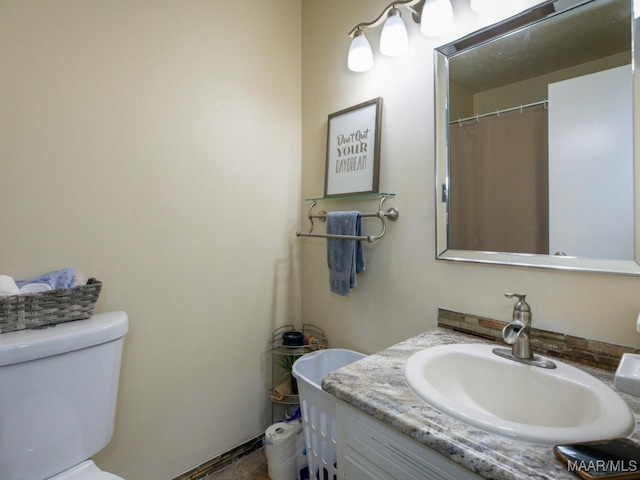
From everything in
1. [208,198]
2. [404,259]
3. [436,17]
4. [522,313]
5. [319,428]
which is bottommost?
[319,428]

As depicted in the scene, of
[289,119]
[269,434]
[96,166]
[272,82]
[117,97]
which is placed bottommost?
[269,434]

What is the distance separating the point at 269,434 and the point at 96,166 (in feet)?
4.28

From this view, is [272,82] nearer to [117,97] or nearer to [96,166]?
[117,97]

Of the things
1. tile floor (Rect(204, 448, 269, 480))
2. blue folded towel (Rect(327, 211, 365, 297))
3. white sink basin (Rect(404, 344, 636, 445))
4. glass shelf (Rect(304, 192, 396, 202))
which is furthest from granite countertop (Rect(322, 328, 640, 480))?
tile floor (Rect(204, 448, 269, 480))

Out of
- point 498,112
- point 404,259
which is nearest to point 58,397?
point 404,259

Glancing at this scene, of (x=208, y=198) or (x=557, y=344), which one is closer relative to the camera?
(x=557, y=344)

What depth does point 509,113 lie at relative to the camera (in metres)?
1.03

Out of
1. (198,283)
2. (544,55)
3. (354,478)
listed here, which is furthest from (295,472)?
(544,55)

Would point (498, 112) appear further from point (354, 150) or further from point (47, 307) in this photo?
point (47, 307)

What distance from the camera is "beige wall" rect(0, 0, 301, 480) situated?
3.37ft

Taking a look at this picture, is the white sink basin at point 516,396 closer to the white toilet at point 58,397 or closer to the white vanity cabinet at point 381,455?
the white vanity cabinet at point 381,455

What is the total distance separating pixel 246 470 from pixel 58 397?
0.95 m

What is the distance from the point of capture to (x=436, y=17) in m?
1.10

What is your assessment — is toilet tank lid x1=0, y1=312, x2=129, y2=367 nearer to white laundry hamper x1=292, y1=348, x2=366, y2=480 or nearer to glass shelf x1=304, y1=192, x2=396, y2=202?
white laundry hamper x1=292, y1=348, x2=366, y2=480
